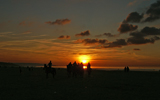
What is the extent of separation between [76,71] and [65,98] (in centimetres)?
2037

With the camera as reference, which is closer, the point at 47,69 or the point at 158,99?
the point at 158,99

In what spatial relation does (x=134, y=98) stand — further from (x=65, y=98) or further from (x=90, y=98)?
(x=65, y=98)

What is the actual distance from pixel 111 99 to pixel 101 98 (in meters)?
0.76

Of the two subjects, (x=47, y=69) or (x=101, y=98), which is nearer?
(x=101, y=98)

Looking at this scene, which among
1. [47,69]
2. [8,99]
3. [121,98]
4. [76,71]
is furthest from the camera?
[76,71]

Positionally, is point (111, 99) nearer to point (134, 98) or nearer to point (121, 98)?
point (121, 98)

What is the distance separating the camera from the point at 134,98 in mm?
13039

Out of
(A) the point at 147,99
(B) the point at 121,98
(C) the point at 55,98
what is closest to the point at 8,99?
(C) the point at 55,98

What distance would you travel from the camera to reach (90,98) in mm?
12703

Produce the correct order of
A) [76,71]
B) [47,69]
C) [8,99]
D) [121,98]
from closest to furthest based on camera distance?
[8,99] → [121,98] → [47,69] → [76,71]

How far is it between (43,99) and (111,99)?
504 cm

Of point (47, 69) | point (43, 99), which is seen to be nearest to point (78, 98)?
point (43, 99)

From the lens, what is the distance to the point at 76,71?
32938mm

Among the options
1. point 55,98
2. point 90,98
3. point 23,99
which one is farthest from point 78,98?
point 23,99
